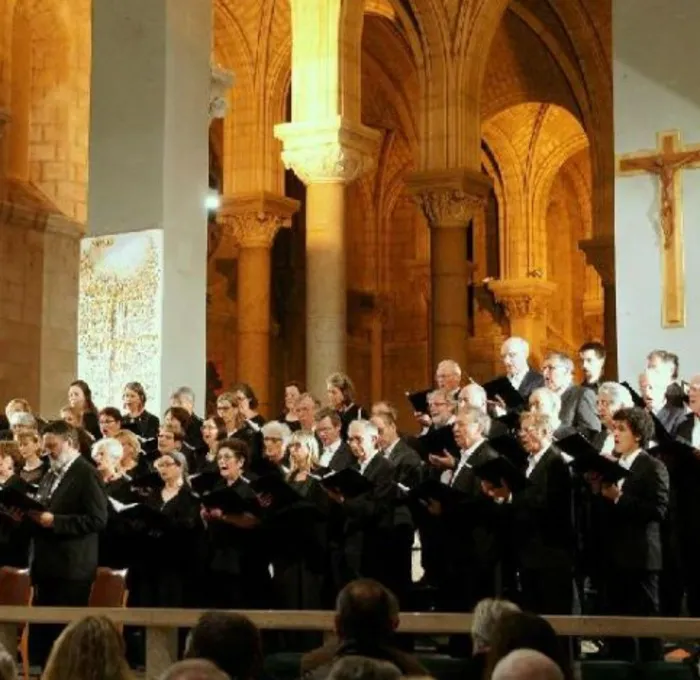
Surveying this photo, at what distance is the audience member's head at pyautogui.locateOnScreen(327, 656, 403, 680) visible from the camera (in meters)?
3.31

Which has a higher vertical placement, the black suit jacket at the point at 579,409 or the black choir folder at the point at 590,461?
the black suit jacket at the point at 579,409

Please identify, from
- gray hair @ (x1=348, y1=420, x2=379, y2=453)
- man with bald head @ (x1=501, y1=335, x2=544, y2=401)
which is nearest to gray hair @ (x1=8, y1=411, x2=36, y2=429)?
gray hair @ (x1=348, y1=420, x2=379, y2=453)

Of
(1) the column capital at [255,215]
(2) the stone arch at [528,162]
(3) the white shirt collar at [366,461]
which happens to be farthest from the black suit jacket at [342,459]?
(2) the stone arch at [528,162]

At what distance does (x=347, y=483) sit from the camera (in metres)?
7.42

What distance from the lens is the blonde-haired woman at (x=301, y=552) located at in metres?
7.76

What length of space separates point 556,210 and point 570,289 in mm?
1526

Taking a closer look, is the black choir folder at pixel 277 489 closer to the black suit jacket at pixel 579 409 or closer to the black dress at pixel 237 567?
the black dress at pixel 237 567

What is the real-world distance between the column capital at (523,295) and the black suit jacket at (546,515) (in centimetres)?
1713

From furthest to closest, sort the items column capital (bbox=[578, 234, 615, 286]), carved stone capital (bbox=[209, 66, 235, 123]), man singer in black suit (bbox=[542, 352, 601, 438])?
column capital (bbox=[578, 234, 615, 286]), carved stone capital (bbox=[209, 66, 235, 123]), man singer in black suit (bbox=[542, 352, 601, 438])

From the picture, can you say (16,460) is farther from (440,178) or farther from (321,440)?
(440,178)

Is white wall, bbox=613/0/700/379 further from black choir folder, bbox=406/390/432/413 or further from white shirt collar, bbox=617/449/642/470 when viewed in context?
white shirt collar, bbox=617/449/642/470

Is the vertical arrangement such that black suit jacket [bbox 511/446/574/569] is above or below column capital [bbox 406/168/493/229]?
below

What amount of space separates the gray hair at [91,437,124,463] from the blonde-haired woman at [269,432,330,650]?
928mm

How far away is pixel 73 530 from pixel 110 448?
1.86 feet
